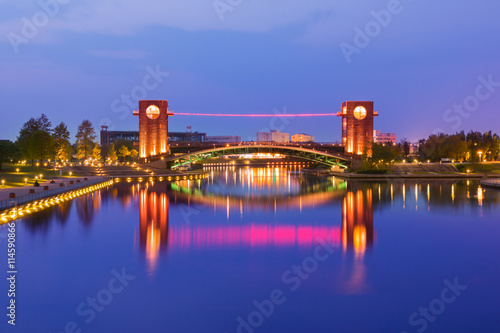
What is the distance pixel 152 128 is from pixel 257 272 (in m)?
69.3

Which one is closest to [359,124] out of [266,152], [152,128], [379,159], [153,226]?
[379,159]

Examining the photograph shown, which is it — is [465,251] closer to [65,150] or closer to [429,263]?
[429,263]

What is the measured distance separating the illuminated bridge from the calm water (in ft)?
178

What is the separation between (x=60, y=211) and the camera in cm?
2977

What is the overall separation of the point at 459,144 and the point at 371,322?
279 feet

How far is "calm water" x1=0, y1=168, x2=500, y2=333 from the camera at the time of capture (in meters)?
11.5

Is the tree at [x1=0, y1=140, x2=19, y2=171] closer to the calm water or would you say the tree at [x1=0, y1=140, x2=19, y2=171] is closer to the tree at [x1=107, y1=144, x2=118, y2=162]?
the calm water

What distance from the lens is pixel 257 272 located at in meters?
15.4

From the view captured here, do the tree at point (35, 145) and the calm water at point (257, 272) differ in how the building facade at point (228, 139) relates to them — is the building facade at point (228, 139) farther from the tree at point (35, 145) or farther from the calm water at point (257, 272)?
the calm water at point (257, 272)

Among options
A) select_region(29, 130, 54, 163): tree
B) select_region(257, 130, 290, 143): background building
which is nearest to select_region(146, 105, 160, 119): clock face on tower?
select_region(29, 130, 54, 163): tree

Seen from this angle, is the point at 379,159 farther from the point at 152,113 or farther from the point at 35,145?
the point at 35,145

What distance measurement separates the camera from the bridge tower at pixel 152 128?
81562 millimetres

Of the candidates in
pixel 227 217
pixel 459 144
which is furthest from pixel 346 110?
pixel 227 217

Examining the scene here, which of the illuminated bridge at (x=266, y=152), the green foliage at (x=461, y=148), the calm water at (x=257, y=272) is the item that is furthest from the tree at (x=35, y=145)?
the green foliage at (x=461, y=148)
